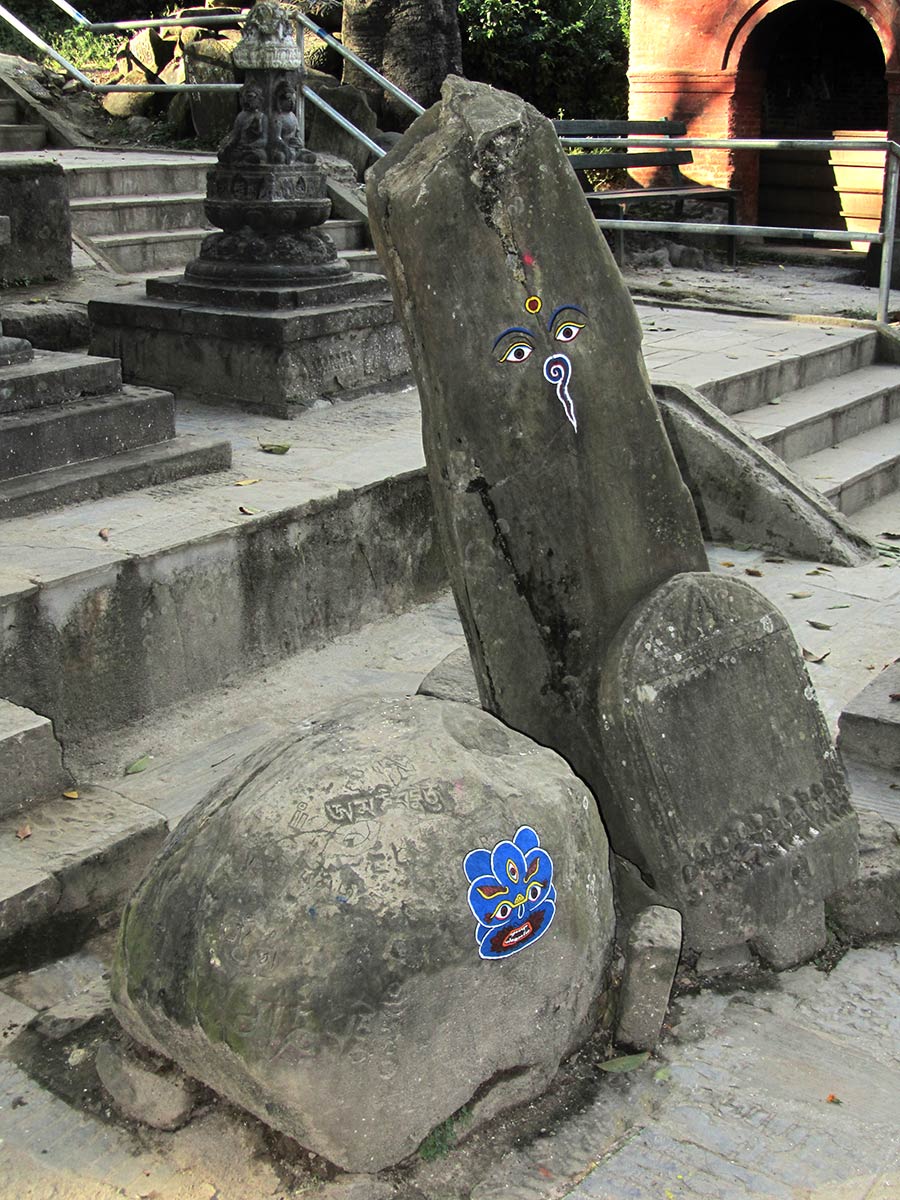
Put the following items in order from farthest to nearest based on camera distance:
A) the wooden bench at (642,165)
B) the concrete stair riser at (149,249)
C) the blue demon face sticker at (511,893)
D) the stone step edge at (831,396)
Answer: the wooden bench at (642,165) < the concrete stair riser at (149,249) < the stone step edge at (831,396) < the blue demon face sticker at (511,893)

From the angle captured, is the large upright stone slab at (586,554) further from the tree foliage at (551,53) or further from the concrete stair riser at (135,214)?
the tree foliage at (551,53)

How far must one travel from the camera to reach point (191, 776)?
3.98 m

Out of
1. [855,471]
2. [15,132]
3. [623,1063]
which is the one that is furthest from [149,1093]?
[15,132]

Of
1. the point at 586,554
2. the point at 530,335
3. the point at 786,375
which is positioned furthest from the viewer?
the point at 786,375

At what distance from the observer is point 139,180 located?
8.86 m

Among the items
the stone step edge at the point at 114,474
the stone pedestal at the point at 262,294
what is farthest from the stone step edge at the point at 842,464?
the stone step edge at the point at 114,474

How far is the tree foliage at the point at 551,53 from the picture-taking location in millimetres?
17766

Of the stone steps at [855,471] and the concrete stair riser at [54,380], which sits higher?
the concrete stair riser at [54,380]

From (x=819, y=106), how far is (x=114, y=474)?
47.9 ft

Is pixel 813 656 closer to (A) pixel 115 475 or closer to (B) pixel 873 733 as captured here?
(B) pixel 873 733

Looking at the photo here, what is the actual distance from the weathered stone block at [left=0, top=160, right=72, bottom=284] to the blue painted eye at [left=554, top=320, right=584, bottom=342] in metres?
5.04

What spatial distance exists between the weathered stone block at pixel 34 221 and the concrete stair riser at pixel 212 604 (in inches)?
124

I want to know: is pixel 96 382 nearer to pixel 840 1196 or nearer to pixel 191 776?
pixel 191 776

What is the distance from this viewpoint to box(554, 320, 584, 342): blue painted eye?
2875 mm
